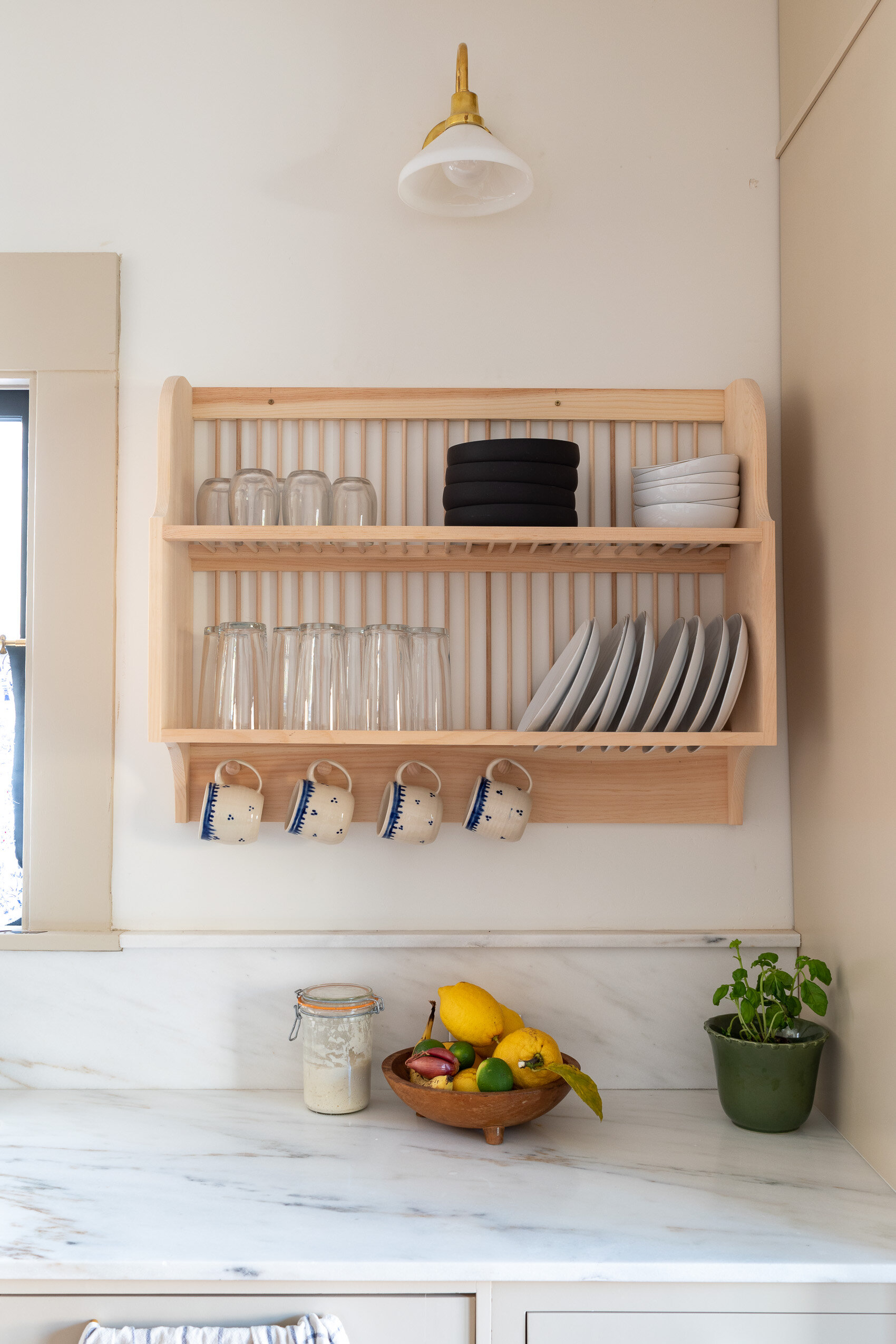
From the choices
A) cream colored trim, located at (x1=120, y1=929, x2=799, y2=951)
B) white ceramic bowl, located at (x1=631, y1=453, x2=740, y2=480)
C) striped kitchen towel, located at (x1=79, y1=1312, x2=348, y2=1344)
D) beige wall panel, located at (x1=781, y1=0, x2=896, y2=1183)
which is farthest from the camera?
cream colored trim, located at (x1=120, y1=929, x2=799, y2=951)

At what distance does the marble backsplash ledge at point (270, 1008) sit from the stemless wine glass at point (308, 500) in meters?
0.71

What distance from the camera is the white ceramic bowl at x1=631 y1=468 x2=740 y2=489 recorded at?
5.10ft

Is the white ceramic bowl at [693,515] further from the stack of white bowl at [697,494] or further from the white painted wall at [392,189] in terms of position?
the white painted wall at [392,189]

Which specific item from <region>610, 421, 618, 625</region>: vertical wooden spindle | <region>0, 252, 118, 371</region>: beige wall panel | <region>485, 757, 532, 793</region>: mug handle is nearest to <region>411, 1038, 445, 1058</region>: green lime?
<region>485, 757, 532, 793</region>: mug handle

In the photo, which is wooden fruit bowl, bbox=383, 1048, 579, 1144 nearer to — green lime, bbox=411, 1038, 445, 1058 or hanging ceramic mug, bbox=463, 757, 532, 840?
green lime, bbox=411, 1038, 445, 1058

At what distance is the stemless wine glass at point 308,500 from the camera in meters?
1.59

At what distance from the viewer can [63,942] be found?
1.67 metres

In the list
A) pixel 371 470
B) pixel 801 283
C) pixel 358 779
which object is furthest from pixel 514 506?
pixel 801 283

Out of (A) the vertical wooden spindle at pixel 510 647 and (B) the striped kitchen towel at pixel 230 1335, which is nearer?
(B) the striped kitchen towel at pixel 230 1335

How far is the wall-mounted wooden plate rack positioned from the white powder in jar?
1.12ft

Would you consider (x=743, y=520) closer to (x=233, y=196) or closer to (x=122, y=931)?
(x=233, y=196)

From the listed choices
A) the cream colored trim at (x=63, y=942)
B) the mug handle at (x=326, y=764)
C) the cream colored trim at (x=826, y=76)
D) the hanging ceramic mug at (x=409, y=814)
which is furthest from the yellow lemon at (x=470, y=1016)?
the cream colored trim at (x=826, y=76)

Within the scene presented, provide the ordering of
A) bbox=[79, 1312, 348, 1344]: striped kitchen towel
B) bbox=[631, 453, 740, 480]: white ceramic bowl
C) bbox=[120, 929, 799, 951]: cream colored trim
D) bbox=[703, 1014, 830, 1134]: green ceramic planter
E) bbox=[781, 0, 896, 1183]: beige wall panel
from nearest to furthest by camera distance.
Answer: bbox=[79, 1312, 348, 1344]: striped kitchen towel
bbox=[781, 0, 896, 1183]: beige wall panel
bbox=[703, 1014, 830, 1134]: green ceramic planter
bbox=[631, 453, 740, 480]: white ceramic bowl
bbox=[120, 929, 799, 951]: cream colored trim

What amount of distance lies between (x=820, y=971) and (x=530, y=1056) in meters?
0.43
